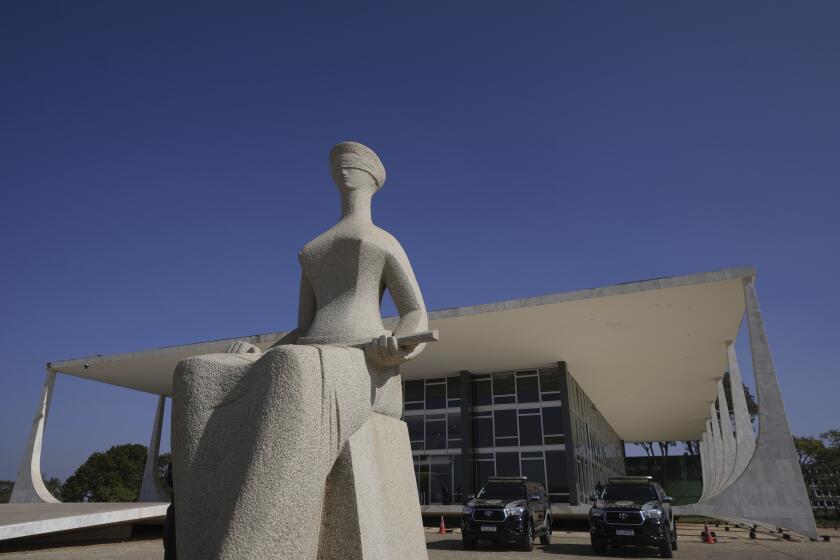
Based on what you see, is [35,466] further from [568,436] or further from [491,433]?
[568,436]

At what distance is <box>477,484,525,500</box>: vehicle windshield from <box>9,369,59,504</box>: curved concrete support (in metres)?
19.6

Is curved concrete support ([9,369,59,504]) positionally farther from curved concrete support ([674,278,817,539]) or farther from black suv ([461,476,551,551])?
curved concrete support ([674,278,817,539])

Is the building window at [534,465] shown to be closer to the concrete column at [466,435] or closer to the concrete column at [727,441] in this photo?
the concrete column at [466,435]

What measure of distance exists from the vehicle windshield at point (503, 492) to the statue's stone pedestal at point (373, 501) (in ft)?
30.9

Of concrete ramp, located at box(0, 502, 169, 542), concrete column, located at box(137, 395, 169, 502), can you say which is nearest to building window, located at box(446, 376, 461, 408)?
concrete ramp, located at box(0, 502, 169, 542)

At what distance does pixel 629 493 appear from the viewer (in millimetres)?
11516

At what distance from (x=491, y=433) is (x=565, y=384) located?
3610mm

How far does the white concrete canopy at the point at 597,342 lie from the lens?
16.0 m

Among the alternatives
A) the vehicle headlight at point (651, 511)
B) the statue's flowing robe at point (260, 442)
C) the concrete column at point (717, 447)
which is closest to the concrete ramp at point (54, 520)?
the statue's flowing robe at point (260, 442)

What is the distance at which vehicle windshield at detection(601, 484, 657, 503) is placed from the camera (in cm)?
1136

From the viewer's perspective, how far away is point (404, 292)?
13.4 ft

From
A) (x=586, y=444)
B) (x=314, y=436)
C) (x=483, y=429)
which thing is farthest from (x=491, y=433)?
(x=314, y=436)

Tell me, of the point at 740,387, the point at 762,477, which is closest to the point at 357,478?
the point at 762,477

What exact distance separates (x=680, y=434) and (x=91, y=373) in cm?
4232
